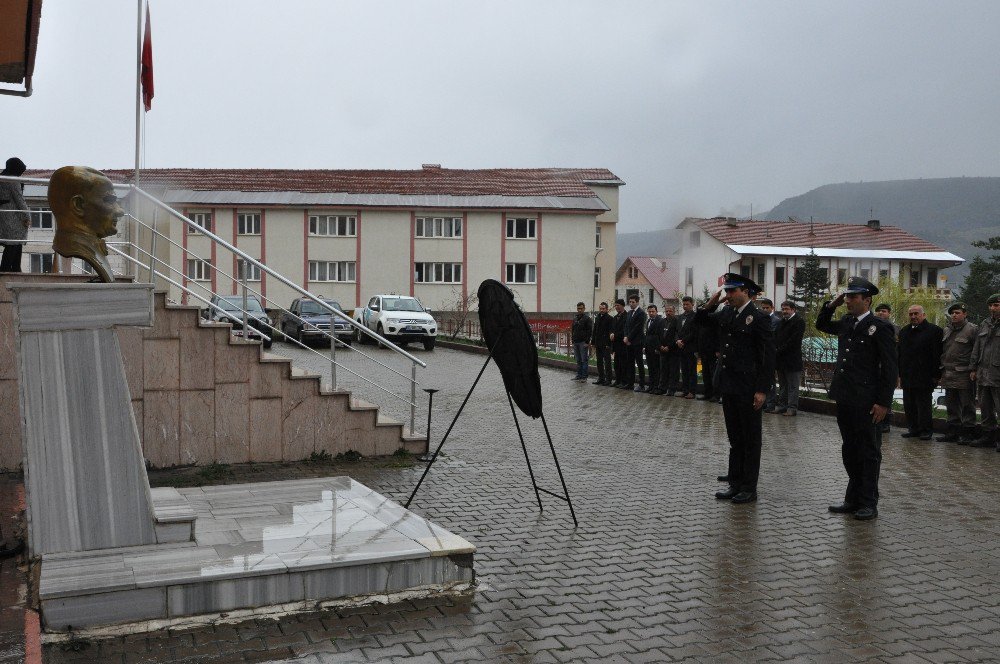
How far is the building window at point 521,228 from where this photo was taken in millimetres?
53781

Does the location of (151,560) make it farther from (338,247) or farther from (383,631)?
(338,247)

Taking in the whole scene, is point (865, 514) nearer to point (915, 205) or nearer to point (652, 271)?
point (652, 271)

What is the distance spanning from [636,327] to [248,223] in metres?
36.0

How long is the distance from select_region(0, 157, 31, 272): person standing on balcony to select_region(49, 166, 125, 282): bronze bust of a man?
13.5 feet

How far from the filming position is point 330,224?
52.5 metres

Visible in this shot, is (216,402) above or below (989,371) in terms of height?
below

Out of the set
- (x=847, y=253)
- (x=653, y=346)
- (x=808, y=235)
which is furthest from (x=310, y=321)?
(x=808, y=235)

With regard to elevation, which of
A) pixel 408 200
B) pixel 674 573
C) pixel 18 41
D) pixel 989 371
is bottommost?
pixel 674 573

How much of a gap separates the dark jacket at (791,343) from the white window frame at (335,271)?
3962 centimetres

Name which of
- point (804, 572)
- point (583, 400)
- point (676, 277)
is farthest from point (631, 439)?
point (676, 277)

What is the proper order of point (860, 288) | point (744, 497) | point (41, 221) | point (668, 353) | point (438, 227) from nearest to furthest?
point (860, 288) → point (744, 497) → point (41, 221) → point (668, 353) → point (438, 227)

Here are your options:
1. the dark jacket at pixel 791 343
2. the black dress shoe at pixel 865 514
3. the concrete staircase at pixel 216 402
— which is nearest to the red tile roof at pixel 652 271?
the dark jacket at pixel 791 343

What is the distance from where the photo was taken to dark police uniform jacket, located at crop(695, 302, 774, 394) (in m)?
8.80

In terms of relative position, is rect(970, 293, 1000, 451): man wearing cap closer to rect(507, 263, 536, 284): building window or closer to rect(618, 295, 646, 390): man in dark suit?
rect(618, 295, 646, 390): man in dark suit
